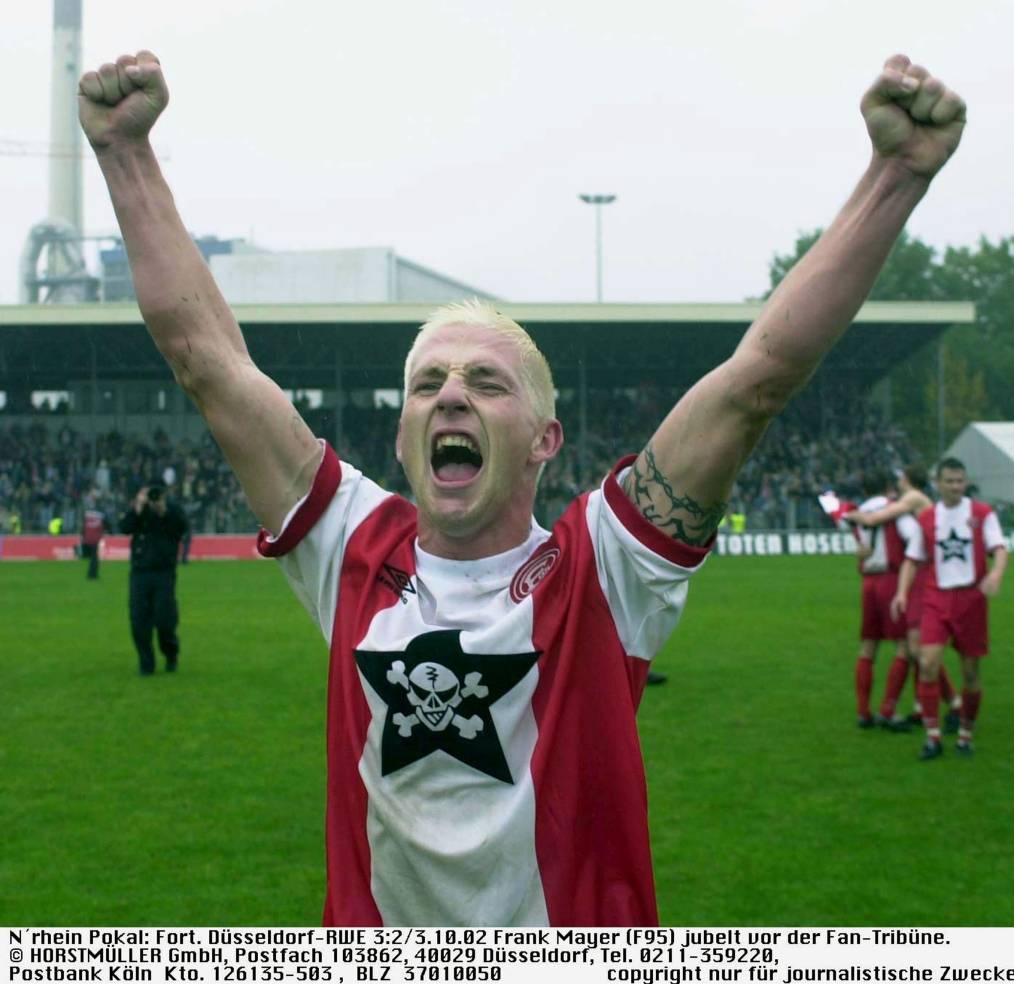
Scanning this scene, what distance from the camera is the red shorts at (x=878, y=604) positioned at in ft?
34.9

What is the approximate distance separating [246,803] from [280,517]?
5.76 meters

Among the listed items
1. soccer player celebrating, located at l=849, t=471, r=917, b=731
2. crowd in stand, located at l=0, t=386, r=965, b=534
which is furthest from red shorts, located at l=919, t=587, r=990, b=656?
crowd in stand, located at l=0, t=386, r=965, b=534

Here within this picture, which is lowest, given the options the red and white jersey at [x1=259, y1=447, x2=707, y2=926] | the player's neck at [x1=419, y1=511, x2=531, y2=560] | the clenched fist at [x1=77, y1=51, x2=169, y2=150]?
the red and white jersey at [x1=259, y1=447, x2=707, y2=926]

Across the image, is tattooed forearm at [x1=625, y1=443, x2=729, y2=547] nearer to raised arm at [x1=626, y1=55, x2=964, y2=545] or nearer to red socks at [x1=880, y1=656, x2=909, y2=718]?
raised arm at [x1=626, y1=55, x2=964, y2=545]

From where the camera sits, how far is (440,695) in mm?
2516

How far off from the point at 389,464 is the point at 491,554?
4070cm

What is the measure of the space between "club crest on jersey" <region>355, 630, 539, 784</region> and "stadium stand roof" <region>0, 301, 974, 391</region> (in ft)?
101

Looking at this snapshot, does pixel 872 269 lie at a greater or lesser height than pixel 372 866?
greater

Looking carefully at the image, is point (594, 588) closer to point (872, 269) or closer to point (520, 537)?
point (520, 537)

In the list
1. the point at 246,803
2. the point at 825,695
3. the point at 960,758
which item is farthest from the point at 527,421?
the point at 825,695

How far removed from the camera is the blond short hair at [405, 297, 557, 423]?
8.85 ft

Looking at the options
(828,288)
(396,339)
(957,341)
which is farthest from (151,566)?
(957,341)

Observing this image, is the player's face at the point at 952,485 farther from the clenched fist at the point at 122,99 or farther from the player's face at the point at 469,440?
the clenched fist at the point at 122,99

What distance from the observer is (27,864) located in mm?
6781
